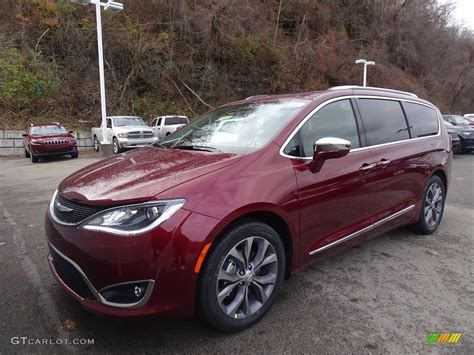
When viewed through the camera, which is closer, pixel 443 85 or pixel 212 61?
pixel 212 61

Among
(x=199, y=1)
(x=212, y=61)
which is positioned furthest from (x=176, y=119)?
(x=199, y=1)

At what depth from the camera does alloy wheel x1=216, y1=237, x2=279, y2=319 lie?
8.18 feet

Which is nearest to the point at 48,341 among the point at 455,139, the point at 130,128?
the point at 130,128

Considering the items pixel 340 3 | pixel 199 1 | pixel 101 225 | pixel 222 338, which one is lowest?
pixel 222 338

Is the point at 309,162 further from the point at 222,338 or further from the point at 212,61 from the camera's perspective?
the point at 212,61

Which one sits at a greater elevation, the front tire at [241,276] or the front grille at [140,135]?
the front grille at [140,135]

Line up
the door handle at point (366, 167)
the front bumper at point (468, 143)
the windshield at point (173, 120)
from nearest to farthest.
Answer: the door handle at point (366, 167)
the front bumper at point (468, 143)
the windshield at point (173, 120)

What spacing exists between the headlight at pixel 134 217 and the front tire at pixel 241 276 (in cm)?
40

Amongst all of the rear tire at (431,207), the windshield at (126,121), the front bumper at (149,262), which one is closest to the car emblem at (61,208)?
the front bumper at (149,262)

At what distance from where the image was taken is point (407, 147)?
159 inches

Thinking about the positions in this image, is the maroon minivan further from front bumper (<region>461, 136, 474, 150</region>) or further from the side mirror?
front bumper (<region>461, 136, 474, 150</region>)

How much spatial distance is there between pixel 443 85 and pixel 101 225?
4847 centimetres

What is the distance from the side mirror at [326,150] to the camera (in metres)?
2.87

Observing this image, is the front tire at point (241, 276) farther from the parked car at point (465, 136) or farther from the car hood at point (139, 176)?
the parked car at point (465, 136)
